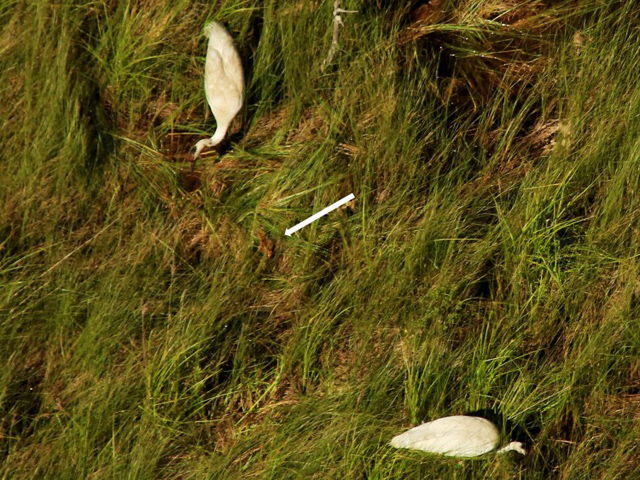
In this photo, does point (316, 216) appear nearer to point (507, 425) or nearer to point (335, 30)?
point (335, 30)

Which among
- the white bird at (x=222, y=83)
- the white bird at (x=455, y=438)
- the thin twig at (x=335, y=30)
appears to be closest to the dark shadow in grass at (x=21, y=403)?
the white bird at (x=222, y=83)

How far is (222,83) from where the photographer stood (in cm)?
277

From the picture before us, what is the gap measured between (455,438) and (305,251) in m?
0.71

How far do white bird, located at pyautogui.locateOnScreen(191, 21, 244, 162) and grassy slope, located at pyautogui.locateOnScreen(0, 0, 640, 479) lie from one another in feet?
0.18

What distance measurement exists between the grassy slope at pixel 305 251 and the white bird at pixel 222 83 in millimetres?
56

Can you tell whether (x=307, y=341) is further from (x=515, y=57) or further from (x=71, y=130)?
(x=515, y=57)

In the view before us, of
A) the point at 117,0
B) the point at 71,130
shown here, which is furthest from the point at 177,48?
the point at 71,130

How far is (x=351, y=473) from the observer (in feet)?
8.38

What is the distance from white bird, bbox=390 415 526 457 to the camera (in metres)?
2.54

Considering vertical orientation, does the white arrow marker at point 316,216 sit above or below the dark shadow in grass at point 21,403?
above

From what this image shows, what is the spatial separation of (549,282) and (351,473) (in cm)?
83

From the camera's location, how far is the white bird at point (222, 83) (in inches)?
109

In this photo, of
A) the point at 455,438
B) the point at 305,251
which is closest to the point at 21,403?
the point at 305,251

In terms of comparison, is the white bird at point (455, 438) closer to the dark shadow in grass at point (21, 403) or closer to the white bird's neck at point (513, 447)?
the white bird's neck at point (513, 447)
